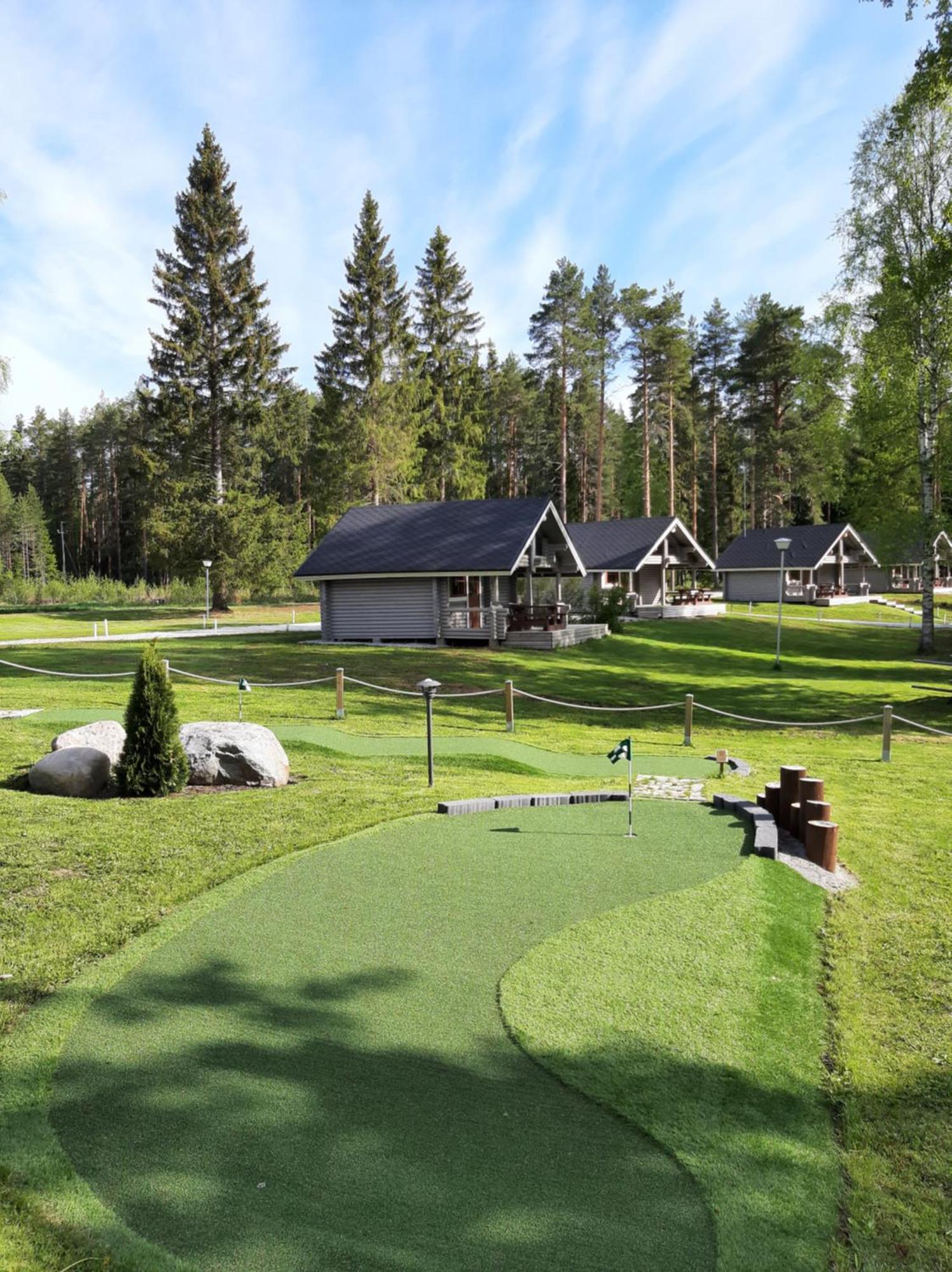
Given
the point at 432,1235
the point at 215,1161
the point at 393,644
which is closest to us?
the point at 432,1235

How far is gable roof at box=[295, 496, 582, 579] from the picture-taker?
2511 centimetres

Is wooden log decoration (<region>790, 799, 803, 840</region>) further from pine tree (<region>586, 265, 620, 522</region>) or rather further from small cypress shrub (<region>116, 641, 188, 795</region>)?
pine tree (<region>586, 265, 620, 522</region>)

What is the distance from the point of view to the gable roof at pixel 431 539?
2511cm

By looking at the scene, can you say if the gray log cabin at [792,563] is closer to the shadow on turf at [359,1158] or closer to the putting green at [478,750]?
the putting green at [478,750]

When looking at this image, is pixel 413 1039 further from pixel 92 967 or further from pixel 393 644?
pixel 393 644

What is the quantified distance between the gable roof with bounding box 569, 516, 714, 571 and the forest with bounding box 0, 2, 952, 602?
24.4 feet

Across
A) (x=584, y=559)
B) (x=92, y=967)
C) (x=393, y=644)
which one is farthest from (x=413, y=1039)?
(x=584, y=559)

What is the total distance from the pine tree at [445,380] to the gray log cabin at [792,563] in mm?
16713

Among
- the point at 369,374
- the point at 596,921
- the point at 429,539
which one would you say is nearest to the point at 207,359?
the point at 369,374

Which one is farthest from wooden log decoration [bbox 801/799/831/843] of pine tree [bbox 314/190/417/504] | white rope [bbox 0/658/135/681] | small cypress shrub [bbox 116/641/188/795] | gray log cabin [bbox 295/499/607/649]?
pine tree [bbox 314/190/417/504]

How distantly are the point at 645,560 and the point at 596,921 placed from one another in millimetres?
33611

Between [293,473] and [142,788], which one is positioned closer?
[142,788]

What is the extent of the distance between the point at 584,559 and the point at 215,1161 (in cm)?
3687

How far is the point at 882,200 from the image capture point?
22688mm
